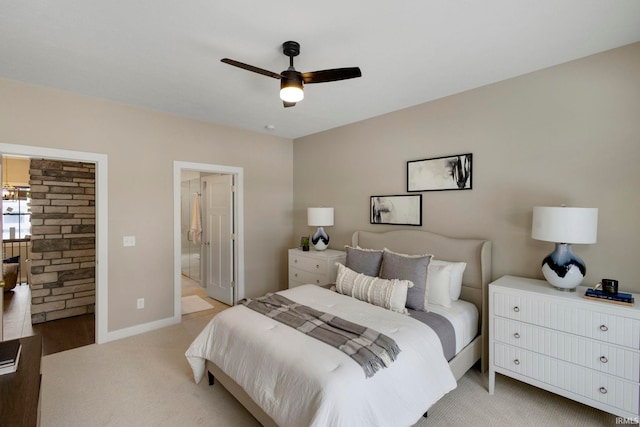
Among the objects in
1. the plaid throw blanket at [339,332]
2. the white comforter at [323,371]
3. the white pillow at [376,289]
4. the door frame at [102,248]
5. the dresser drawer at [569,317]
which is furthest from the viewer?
the door frame at [102,248]

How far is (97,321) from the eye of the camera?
331 centimetres

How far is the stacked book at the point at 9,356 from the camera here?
64.4 inches

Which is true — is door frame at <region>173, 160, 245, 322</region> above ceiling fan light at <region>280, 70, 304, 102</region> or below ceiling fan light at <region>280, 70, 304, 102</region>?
below

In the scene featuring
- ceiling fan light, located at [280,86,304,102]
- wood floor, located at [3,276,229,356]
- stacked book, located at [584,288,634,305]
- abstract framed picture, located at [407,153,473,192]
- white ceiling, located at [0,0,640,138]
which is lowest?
wood floor, located at [3,276,229,356]

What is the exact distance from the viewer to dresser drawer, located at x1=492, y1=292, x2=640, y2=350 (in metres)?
1.90

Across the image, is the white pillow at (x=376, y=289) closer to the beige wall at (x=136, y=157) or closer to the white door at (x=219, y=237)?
the beige wall at (x=136, y=157)

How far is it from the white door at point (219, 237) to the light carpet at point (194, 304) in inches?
8.7

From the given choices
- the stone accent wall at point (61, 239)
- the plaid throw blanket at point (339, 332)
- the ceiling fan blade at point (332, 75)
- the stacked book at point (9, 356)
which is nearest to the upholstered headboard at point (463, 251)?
the plaid throw blanket at point (339, 332)

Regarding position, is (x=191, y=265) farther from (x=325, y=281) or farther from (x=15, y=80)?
(x=15, y=80)

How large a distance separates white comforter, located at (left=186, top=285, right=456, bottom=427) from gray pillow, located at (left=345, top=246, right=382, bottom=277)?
2.02 ft

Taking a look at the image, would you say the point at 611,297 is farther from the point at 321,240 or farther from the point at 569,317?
the point at 321,240

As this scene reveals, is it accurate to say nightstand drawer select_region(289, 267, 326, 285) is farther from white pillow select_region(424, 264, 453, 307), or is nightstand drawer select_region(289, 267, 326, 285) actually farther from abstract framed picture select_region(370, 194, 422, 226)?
white pillow select_region(424, 264, 453, 307)

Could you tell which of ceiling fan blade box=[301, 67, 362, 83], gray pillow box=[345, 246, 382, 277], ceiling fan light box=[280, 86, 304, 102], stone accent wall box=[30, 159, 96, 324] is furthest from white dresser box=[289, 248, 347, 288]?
stone accent wall box=[30, 159, 96, 324]

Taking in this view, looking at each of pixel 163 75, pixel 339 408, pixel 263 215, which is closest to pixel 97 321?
pixel 263 215
